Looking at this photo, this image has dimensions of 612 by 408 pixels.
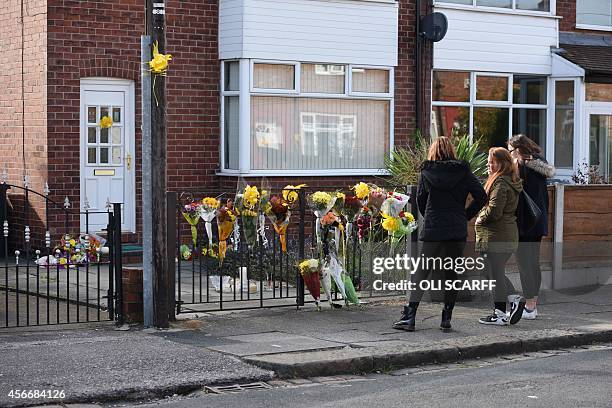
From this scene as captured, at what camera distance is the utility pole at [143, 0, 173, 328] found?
10.3 m

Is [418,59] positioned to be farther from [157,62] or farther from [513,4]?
[157,62]

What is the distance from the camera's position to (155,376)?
8.27 m

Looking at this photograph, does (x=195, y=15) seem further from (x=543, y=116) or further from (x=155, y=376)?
(x=155, y=376)

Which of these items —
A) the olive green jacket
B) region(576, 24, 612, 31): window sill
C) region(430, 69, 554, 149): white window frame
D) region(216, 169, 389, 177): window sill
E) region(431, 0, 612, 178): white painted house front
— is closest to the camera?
the olive green jacket

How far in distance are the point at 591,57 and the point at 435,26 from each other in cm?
367

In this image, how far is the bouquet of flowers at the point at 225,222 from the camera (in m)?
11.5

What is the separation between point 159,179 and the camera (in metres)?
10.4

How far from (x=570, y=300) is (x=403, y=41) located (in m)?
7.14

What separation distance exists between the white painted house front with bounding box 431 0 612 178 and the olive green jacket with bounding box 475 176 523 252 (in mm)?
8198

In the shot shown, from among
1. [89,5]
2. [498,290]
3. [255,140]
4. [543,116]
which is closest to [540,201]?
[498,290]

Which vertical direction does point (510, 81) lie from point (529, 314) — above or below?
above

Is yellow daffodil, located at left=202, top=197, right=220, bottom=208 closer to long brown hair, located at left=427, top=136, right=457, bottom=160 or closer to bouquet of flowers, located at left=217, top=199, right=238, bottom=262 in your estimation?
bouquet of flowers, located at left=217, top=199, right=238, bottom=262

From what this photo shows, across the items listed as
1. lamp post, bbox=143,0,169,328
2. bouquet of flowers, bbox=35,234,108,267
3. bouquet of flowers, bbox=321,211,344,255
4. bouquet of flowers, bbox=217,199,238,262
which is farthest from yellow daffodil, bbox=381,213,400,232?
bouquet of flowers, bbox=35,234,108,267

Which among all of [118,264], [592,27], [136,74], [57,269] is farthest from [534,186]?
[592,27]
